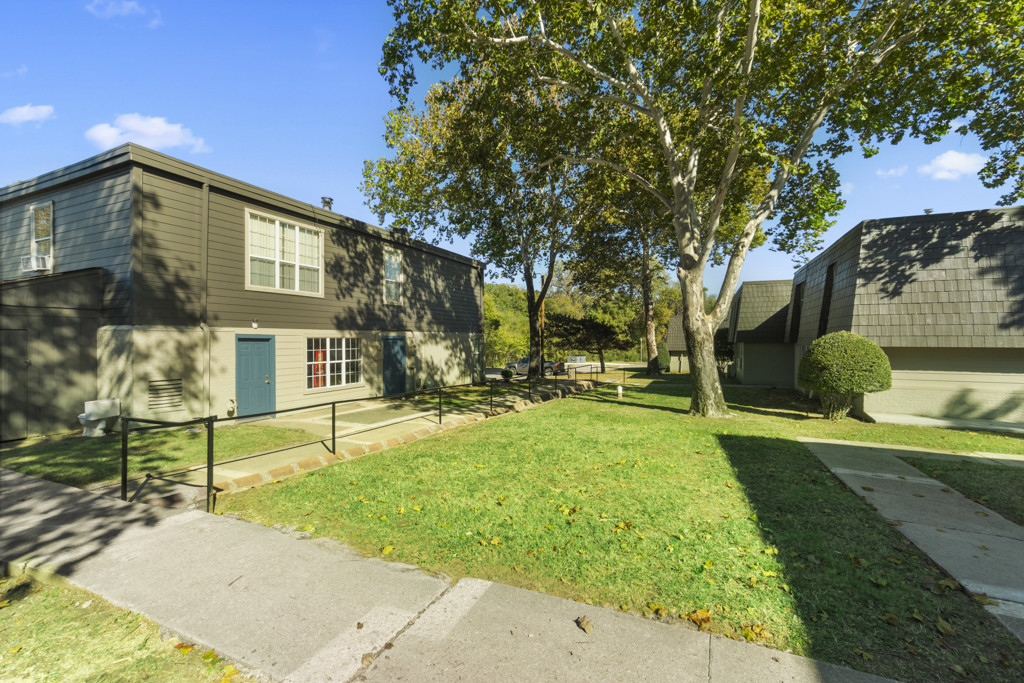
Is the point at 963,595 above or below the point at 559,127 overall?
below

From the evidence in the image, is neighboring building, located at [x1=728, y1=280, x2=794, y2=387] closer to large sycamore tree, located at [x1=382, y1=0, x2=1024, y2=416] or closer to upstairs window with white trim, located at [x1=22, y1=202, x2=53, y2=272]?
large sycamore tree, located at [x1=382, y1=0, x2=1024, y2=416]

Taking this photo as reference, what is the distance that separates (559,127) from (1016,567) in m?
13.9

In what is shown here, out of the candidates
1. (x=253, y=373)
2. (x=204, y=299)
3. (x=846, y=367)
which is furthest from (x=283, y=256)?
(x=846, y=367)

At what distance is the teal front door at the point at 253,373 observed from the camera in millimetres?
11578

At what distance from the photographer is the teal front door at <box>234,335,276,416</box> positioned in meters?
11.6

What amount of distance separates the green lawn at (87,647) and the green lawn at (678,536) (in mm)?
1643

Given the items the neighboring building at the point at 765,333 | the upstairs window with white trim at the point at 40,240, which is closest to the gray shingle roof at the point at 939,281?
the neighboring building at the point at 765,333

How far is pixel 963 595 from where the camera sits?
3.40 metres

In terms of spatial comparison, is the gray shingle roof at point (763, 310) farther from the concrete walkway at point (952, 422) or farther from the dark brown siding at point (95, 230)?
the dark brown siding at point (95, 230)

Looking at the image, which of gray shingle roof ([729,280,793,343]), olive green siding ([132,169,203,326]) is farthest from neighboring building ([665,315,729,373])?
olive green siding ([132,169,203,326])

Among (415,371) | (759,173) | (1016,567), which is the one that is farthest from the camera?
(415,371)

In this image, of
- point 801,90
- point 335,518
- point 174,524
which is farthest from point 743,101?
point 174,524

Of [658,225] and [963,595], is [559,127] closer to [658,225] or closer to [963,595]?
[658,225]

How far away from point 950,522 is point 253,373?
13974 mm
